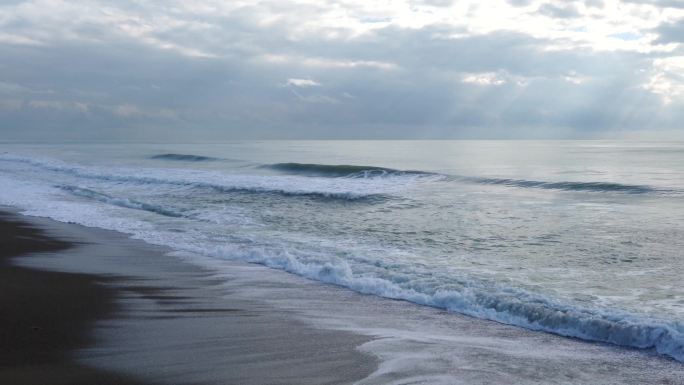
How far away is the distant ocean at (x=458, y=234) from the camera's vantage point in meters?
7.76

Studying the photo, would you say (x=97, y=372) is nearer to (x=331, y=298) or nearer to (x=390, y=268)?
(x=331, y=298)

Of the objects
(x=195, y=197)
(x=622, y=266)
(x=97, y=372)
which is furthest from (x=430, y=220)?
(x=97, y=372)

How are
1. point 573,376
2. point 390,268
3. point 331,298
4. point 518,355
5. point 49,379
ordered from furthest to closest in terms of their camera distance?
point 390,268, point 331,298, point 518,355, point 573,376, point 49,379

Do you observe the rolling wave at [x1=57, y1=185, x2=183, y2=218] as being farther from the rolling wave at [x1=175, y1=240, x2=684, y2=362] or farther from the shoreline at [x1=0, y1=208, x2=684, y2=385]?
the shoreline at [x1=0, y1=208, x2=684, y2=385]

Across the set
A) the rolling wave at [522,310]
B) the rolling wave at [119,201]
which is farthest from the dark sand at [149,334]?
the rolling wave at [119,201]

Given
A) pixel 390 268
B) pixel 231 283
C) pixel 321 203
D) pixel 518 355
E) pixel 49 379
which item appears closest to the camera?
pixel 49 379

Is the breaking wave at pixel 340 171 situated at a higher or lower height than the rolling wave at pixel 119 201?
higher

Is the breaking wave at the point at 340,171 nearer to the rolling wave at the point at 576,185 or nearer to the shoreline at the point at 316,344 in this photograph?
the rolling wave at the point at 576,185

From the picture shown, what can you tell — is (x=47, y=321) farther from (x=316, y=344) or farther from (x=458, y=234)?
(x=458, y=234)

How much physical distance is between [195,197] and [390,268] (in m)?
13.9

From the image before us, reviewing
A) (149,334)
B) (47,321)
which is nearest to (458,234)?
(149,334)

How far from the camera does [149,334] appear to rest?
6.43 m

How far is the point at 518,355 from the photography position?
5977mm

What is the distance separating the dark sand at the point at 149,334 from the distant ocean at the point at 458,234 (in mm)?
2019
